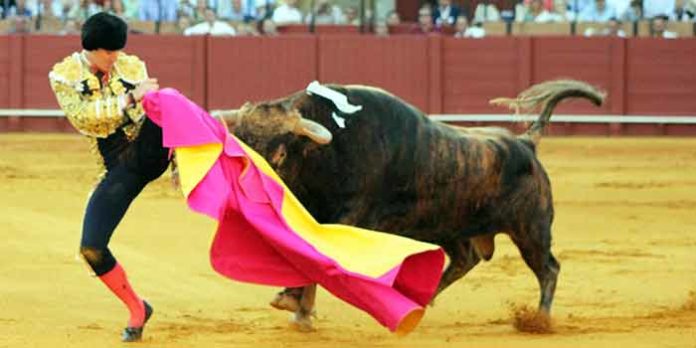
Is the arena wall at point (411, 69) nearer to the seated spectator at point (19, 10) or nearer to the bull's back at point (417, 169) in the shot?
the seated spectator at point (19, 10)

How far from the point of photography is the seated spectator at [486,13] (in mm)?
19812

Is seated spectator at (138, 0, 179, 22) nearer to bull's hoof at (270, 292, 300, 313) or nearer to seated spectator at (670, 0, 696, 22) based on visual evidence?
seated spectator at (670, 0, 696, 22)

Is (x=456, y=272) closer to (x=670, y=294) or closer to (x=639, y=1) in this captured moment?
(x=670, y=294)

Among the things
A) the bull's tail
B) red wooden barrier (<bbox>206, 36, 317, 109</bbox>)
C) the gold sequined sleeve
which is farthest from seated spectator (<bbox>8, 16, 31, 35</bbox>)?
the gold sequined sleeve

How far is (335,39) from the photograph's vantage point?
19.6 m

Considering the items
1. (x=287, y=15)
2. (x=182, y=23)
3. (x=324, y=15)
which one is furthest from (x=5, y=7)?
(x=324, y=15)

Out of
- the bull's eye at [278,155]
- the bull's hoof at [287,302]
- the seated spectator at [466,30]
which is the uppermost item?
the seated spectator at [466,30]

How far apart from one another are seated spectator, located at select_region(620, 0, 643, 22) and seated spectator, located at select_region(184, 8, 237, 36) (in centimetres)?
426

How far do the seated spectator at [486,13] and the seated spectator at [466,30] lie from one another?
124 millimetres

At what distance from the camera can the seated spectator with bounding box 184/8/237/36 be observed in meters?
19.6

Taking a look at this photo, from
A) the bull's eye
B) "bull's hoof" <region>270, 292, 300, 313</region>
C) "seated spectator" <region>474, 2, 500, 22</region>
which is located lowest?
"bull's hoof" <region>270, 292, 300, 313</region>

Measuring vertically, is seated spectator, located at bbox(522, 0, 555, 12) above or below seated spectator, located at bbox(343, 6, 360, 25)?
above

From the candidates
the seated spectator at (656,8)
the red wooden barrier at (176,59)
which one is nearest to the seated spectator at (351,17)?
the red wooden barrier at (176,59)

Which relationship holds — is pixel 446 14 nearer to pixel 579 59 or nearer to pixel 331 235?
pixel 579 59
